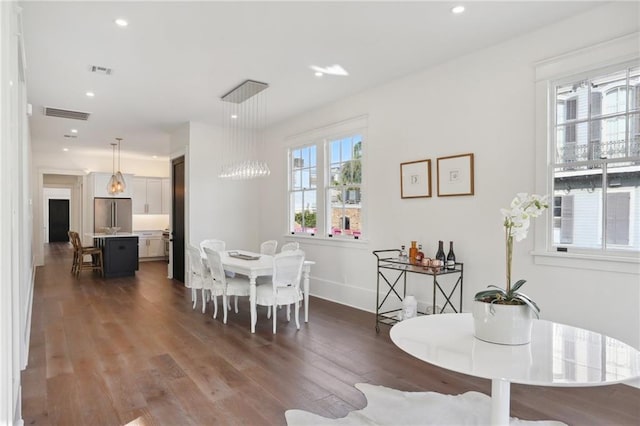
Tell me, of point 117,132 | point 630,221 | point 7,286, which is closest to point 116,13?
point 7,286

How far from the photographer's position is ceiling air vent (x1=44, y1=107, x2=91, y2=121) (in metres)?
6.00

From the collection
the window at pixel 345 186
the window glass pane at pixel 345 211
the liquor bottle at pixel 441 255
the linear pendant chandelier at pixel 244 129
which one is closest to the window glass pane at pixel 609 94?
the liquor bottle at pixel 441 255

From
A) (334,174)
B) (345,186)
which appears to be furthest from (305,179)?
(345,186)

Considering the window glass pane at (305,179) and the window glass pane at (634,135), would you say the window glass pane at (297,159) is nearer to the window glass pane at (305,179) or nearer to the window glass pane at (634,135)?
the window glass pane at (305,179)

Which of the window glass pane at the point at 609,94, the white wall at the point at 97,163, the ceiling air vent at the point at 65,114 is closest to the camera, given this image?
the window glass pane at the point at 609,94

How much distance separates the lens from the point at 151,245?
1073cm

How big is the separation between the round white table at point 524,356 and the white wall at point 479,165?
154 cm

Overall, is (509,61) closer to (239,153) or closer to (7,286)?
(7,286)

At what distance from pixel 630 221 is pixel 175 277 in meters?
7.01

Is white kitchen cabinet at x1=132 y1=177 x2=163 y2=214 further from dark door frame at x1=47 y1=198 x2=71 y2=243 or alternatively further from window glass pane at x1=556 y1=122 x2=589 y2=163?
window glass pane at x1=556 y1=122 x2=589 y2=163

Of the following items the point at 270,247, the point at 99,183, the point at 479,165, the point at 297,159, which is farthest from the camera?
the point at 99,183

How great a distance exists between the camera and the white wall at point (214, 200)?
682 centimetres

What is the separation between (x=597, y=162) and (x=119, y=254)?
813 cm

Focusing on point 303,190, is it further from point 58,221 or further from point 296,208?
point 58,221
